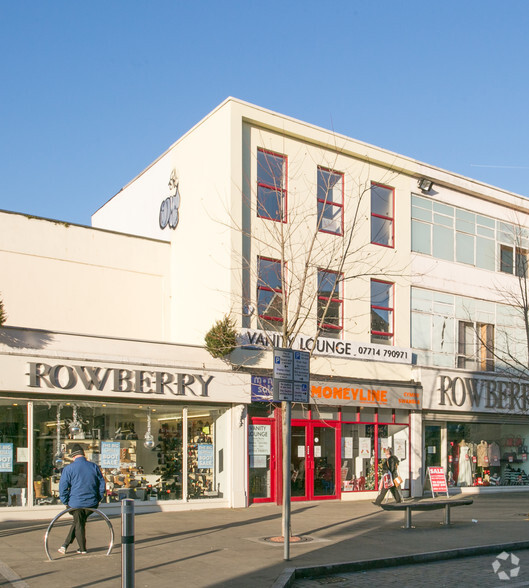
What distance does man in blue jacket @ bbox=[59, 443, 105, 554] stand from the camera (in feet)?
35.7

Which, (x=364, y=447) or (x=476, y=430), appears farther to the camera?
(x=476, y=430)

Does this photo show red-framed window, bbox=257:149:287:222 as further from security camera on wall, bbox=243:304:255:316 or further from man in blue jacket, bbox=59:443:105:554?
man in blue jacket, bbox=59:443:105:554

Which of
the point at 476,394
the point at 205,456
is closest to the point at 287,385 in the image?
the point at 205,456

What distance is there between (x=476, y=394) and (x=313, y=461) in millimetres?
6993

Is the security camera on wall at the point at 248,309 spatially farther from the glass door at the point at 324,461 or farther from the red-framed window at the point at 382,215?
the red-framed window at the point at 382,215

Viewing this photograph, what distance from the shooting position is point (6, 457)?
51.4 ft

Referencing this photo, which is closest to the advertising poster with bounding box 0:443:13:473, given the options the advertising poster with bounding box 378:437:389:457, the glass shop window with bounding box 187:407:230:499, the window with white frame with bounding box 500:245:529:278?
the glass shop window with bounding box 187:407:230:499

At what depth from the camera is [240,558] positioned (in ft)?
35.8

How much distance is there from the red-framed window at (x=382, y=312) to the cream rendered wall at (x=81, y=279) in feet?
20.3

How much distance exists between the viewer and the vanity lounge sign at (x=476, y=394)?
23.1 m

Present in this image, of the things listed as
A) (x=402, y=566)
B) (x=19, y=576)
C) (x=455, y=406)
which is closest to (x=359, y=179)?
(x=455, y=406)

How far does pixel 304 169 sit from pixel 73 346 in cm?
861

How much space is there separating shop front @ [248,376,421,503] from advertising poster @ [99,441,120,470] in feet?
11.6

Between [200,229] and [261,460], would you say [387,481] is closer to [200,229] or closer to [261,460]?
[261,460]
